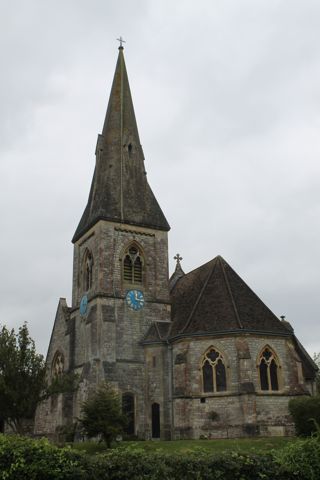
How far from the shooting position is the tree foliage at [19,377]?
27.8m

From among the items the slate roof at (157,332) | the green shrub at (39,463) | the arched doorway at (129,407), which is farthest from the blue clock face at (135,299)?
the green shrub at (39,463)

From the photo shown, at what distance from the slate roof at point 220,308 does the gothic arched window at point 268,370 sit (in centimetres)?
136

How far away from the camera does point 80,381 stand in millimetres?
34594

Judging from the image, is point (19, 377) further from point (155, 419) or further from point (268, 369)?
point (268, 369)

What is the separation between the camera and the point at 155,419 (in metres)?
33.8

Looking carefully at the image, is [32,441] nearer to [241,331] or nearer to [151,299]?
[241,331]

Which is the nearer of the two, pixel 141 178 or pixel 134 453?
pixel 134 453

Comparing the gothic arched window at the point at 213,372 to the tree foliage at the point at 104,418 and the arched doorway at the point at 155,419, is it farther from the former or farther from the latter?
the tree foliage at the point at 104,418

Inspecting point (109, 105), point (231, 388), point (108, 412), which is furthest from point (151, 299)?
point (109, 105)

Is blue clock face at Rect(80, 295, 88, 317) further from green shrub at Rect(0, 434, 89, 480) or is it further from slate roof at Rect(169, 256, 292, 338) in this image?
green shrub at Rect(0, 434, 89, 480)

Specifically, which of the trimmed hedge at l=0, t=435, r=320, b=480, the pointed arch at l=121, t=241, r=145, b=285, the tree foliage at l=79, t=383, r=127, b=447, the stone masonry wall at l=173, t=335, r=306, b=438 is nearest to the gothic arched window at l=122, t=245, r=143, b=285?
the pointed arch at l=121, t=241, r=145, b=285

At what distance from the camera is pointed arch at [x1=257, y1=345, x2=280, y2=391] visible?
105ft

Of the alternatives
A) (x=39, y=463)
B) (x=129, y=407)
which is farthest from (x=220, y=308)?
(x=39, y=463)

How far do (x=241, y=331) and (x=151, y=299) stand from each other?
778cm
